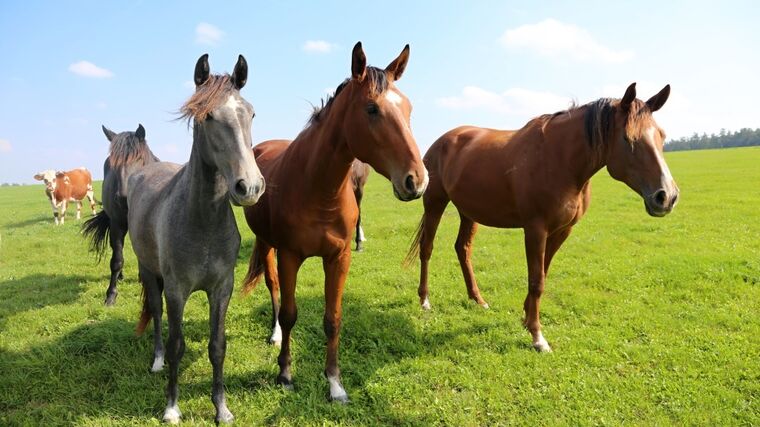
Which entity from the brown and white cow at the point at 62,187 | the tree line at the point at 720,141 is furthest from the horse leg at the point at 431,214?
the tree line at the point at 720,141

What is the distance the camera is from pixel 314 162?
3258 mm

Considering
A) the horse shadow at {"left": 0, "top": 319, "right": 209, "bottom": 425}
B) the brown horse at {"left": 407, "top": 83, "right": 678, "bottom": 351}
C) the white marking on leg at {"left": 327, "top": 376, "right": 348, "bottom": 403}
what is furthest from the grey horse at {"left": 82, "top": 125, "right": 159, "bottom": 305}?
the brown horse at {"left": 407, "top": 83, "right": 678, "bottom": 351}

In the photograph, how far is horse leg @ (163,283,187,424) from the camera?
302cm

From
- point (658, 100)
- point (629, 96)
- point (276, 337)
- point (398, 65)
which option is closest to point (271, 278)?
point (276, 337)

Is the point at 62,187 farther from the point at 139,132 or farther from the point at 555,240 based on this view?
the point at 555,240

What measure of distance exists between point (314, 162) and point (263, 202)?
68 cm

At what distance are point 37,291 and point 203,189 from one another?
5505mm

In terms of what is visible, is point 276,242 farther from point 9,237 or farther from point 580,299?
point 9,237

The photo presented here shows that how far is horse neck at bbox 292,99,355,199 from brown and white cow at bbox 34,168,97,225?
50.3ft

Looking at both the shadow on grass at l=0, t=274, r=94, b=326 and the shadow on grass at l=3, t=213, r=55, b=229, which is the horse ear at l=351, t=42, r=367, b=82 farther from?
the shadow on grass at l=3, t=213, r=55, b=229

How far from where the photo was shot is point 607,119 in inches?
152

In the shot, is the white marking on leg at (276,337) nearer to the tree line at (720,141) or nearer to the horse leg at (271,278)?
the horse leg at (271,278)

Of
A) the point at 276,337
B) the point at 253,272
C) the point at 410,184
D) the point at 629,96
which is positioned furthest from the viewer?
the point at 253,272

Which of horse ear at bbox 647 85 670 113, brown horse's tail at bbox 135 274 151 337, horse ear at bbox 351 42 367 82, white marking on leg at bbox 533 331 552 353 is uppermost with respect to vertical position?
horse ear at bbox 351 42 367 82
